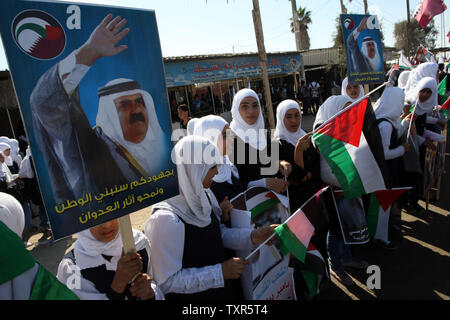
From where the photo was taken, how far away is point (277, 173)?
2729 mm

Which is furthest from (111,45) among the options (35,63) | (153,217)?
(153,217)

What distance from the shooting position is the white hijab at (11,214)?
4.21ft

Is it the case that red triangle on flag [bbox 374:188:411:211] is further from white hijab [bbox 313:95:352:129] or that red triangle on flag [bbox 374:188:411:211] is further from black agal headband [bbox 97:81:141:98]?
black agal headband [bbox 97:81:141:98]

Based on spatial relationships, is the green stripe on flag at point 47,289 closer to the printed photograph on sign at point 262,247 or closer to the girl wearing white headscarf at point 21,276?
the girl wearing white headscarf at point 21,276

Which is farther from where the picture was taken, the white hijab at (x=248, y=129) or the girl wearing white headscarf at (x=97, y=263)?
the white hijab at (x=248, y=129)

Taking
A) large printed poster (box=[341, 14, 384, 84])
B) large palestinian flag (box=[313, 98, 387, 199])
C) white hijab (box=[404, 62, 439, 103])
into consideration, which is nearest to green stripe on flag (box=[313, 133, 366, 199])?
large palestinian flag (box=[313, 98, 387, 199])

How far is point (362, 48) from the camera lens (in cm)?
408

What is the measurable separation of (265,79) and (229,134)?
6.40 metres

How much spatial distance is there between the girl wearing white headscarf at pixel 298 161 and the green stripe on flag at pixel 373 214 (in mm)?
625

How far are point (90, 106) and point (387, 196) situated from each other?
2.72 meters

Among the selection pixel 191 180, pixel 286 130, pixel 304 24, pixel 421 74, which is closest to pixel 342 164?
pixel 286 130

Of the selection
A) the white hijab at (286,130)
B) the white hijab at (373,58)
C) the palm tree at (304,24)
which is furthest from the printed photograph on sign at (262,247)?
the palm tree at (304,24)

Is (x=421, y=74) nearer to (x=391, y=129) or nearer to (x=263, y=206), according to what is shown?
(x=391, y=129)

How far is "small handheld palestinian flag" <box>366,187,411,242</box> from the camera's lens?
2.85 m
